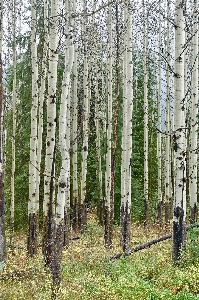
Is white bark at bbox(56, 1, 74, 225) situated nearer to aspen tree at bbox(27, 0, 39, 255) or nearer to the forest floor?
the forest floor

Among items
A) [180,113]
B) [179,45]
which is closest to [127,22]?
[179,45]

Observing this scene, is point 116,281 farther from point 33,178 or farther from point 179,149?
point 33,178

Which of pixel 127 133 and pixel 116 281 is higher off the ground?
pixel 127 133

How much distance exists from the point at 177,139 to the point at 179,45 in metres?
1.98

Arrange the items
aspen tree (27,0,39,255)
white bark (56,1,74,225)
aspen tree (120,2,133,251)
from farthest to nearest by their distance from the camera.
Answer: aspen tree (27,0,39,255) → aspen tree (120,2,133,251) → white bark (56,1,74,225)

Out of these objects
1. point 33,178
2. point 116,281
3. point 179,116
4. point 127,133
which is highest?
point 179,116

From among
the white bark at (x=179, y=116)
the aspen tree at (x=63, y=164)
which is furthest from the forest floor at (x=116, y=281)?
the white bark at (x=179, y=116)

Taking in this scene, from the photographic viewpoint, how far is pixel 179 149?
25.2ft

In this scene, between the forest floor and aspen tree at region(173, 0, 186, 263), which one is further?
aspen tree at region(173, 0, 186, 263)

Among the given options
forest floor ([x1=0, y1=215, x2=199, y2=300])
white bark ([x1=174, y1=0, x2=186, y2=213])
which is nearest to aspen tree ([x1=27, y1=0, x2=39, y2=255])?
forest floor ([x1=0, y1=215, x2=199, y2=300])

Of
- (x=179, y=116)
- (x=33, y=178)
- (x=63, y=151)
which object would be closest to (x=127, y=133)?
(x=33, y=178)

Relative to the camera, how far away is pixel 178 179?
761 cm

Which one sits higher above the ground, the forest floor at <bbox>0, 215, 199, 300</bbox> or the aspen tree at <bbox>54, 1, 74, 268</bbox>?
the aspen tree at <bbox>54, 1, 74, 268</bbox>

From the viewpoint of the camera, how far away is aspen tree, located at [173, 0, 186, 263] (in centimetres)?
758
